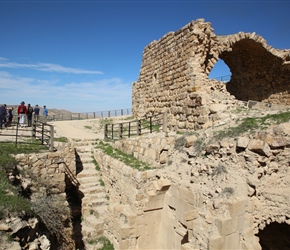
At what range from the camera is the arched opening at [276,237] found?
8.88 metres

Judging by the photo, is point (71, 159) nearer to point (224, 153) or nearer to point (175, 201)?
point (175, 201)

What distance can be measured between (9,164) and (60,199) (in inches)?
90.0

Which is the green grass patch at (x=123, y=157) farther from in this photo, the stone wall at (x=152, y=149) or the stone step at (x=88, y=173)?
the stone step at (x=88, y=173)

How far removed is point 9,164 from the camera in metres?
8.99

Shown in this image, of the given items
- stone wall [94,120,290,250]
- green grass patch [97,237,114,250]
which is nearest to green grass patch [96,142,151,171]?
stone wall [94,120,290,250]

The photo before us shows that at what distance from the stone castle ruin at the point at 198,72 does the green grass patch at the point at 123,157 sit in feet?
10.2

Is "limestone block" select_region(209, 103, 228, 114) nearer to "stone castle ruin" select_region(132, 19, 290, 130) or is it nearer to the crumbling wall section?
"stone castle ruin" select_region(132, 19, 290, 130)

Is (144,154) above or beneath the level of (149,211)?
above

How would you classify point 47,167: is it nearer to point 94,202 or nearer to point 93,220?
point 94,202

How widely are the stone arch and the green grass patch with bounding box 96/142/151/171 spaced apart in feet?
28.3

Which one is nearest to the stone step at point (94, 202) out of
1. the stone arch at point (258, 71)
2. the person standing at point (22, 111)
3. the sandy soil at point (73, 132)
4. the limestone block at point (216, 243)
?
the sandy soil at point (73, 132)

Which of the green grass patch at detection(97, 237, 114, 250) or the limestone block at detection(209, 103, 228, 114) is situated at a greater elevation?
the limestone block at detection(209, 103, 228, 114)

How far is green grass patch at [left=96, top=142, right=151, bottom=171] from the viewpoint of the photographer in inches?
386

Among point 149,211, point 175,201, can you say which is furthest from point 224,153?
point 149,211
